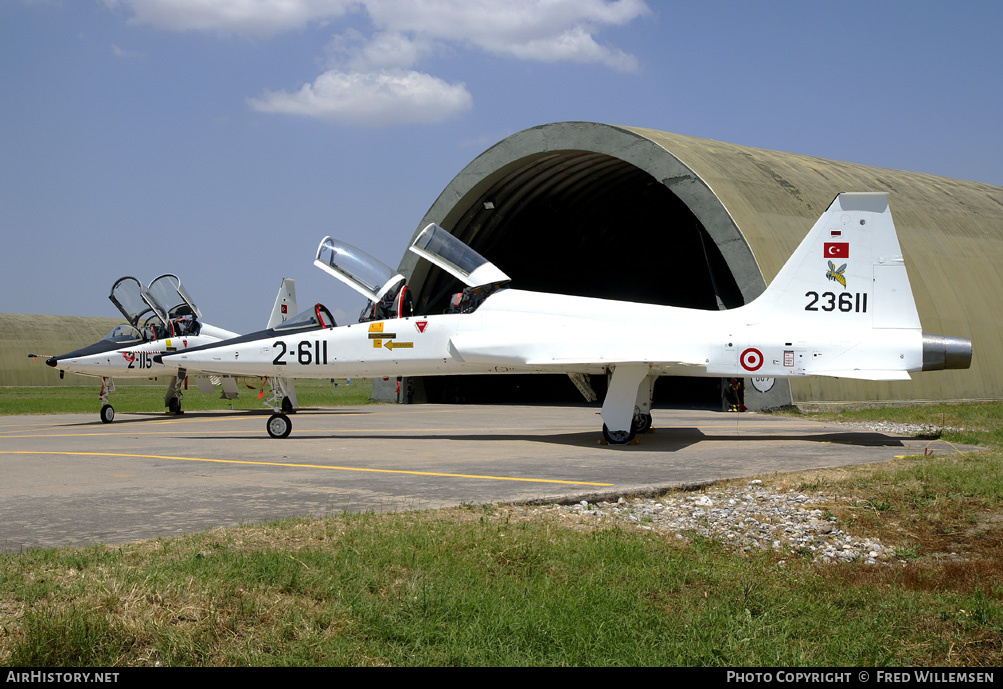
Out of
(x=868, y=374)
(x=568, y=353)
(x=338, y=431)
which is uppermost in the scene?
(x=568, y=353)

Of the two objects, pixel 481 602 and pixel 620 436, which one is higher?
pixel 620 436

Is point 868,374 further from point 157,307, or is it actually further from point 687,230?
point 687,230

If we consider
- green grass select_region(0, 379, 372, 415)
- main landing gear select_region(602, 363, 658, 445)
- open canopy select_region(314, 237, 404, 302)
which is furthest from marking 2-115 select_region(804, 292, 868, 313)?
green grass select_region(0, 379, 372, 415)

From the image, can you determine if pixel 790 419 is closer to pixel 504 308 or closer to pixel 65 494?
pixel 504 308

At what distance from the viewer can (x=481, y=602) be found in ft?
13.9

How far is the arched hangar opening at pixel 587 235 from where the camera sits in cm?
2356

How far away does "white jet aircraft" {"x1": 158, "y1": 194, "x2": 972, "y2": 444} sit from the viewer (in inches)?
498

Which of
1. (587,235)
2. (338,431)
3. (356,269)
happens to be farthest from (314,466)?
(587,235)

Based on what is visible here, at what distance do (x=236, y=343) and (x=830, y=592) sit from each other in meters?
12.0

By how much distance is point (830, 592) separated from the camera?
15.3 feet

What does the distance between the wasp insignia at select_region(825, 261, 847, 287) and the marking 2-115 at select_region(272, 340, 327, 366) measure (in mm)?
8656

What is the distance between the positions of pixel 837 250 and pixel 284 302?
19160 millimetres

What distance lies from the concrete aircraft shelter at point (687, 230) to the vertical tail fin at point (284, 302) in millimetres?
4242

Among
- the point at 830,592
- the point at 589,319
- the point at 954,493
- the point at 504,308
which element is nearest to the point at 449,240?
the point at 504,308
